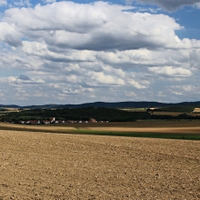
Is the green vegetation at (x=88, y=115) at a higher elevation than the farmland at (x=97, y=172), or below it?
higher

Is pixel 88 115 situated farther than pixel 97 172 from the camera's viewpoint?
Yes

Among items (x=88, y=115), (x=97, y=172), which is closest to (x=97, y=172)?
(x=97, y=172)

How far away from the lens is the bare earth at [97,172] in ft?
47.1

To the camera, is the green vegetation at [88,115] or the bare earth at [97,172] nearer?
the bare earth at [97,172]

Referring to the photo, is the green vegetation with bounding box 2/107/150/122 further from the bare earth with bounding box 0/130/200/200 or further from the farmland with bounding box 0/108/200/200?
the farmland with bounding box 0/108/200/200

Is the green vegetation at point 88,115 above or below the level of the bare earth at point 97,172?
above

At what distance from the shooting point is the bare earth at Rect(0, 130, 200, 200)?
14.4 meters

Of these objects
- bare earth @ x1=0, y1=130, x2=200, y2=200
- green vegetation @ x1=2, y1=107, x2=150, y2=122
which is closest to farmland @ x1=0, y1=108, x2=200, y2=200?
bare earth @ x1=0, y1=130, x2=200, y2=200

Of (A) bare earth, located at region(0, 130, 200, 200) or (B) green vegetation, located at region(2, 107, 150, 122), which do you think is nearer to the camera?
(A) bare earth, located at region(0, 130, 200, 200)

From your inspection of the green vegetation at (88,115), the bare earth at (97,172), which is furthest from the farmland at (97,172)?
the green vegetation at (88,115)

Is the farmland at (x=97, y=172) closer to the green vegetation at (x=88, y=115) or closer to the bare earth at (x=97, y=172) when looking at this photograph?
the bare earth at (x=97, y=172)

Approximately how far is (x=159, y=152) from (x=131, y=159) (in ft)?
15.5

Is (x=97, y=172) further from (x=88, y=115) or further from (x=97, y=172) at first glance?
(x=88, y=115)

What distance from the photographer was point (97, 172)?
19688mm
